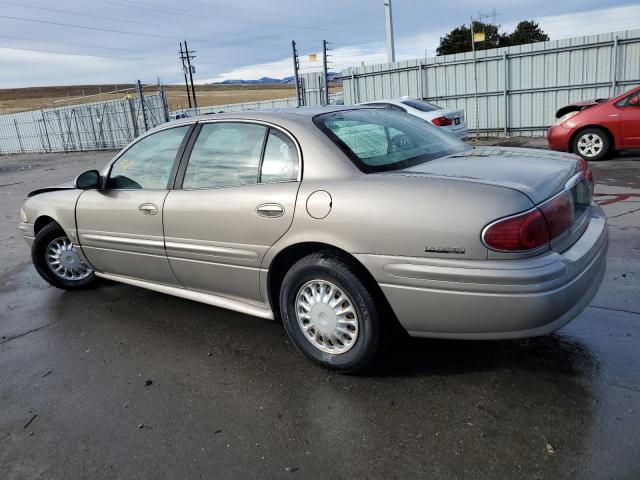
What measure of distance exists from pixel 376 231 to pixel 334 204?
29 cm

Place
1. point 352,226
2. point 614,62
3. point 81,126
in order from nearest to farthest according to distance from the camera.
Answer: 1. point 352,226
2. point 614,62
3. point 81,126

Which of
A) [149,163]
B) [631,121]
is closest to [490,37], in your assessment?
[631,121]

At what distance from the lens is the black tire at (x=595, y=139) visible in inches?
410

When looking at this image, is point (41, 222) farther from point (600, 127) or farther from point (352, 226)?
point (600, 127)

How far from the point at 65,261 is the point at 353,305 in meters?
3.24

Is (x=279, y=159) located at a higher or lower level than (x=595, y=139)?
higher

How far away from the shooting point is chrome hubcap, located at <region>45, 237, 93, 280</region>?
4965 millimetres

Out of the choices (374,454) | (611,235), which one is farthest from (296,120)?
(611,235)

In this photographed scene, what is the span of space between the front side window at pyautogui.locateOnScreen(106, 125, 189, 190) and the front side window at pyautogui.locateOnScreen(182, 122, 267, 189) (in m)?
0.24

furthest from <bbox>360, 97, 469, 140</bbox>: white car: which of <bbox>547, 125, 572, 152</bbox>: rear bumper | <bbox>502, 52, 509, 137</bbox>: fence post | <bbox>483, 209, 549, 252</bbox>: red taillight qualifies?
<bbox>483, 209, 549, 252</bbox>: red taillight

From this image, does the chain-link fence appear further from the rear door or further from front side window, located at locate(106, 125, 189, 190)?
the rear door

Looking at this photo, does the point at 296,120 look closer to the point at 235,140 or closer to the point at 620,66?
the point at 235,140

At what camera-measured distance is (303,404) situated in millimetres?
2895

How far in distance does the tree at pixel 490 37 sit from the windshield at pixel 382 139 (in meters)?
45.2
